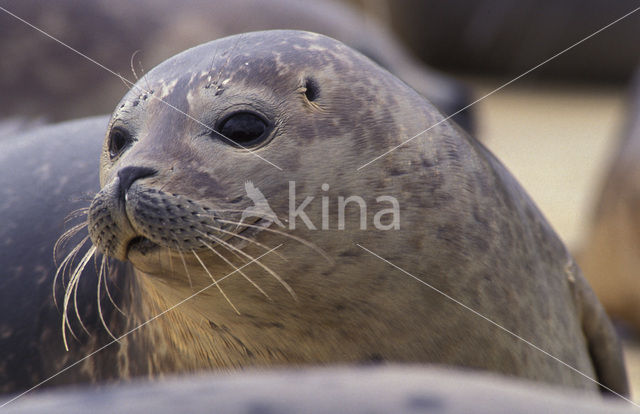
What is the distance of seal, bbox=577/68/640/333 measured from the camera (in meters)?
4.50

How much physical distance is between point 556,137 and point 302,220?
7.18m

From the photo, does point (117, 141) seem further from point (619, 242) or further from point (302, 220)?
point (619, 242)

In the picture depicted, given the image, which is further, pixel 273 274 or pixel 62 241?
pixel 62 241

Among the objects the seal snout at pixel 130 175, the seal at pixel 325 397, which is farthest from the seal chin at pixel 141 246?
the seal at pixel 325 397

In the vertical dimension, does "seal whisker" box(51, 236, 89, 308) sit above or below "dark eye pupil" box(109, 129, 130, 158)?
below

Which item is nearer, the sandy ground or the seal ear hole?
the seal ear hole

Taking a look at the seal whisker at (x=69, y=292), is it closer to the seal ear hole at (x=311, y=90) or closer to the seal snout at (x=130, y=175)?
the seal snout at (x=130, y=175)

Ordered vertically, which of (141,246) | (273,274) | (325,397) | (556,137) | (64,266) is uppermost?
(556,137)

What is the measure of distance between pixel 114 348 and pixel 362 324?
69cm

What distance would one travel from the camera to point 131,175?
1843 millimetres

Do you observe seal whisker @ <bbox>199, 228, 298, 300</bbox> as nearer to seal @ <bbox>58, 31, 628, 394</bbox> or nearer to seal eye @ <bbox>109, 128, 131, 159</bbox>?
seal @ <bbox>58, 31, 628, 394</bbox>

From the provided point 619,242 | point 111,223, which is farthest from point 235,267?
point 619,242

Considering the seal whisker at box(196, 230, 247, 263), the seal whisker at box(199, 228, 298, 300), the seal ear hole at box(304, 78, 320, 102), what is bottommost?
the seal whisker at box(199, 228, 298, 300)

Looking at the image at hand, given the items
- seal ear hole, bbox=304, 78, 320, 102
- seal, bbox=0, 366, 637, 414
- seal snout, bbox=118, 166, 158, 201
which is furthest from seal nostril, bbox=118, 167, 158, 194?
seal, bbox=0, 366, 637, 414
